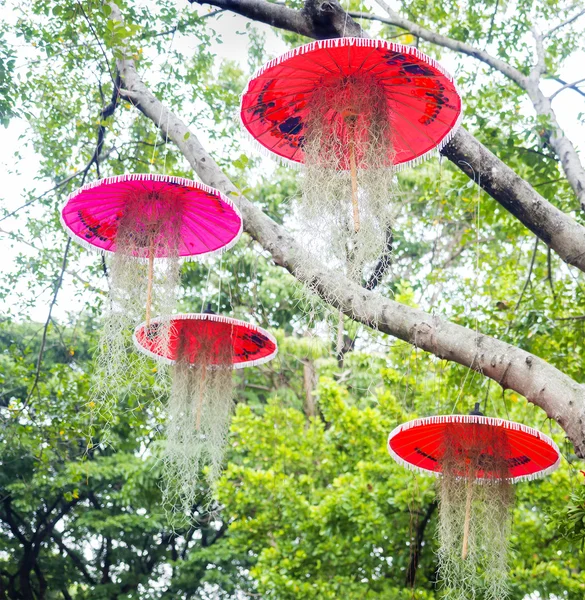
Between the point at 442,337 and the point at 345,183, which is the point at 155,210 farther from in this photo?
the point at 442,337

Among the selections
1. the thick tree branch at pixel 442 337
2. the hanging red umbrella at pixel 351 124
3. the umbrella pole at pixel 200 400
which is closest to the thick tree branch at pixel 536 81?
the hanging red umbrella at pixel 351 124

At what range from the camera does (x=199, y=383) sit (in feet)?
13.0

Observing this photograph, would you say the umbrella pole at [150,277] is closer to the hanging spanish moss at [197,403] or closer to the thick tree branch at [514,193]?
the hanging spanish moss at [197,403]

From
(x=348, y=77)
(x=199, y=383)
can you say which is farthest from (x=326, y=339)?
(x=348, y=77)

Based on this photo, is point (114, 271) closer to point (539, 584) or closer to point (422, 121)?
point (422, 121)

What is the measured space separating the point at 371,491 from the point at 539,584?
4.50ft

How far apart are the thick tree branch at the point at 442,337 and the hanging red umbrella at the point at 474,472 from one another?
0.64 meters

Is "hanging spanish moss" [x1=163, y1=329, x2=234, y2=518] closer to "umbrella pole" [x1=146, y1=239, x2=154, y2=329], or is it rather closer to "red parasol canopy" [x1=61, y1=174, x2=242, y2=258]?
"red parasol canopy" [x1=61, y1=174, x2=242, y2=258]

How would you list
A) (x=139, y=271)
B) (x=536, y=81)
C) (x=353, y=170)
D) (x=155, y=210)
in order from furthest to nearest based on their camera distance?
(x=536, y=81) → (x=139, y=271) → (x=155, y=210) → (x=353, y=170)

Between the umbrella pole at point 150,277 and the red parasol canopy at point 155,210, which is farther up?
the red parasol canopy at point 155,210

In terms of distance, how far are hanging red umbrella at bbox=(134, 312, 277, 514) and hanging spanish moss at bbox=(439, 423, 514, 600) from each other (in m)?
1.05

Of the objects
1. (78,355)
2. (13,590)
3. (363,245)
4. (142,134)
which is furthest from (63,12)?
(13,590)

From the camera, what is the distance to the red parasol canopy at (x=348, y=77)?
2576 mm

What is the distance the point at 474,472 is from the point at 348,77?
1866 mm
